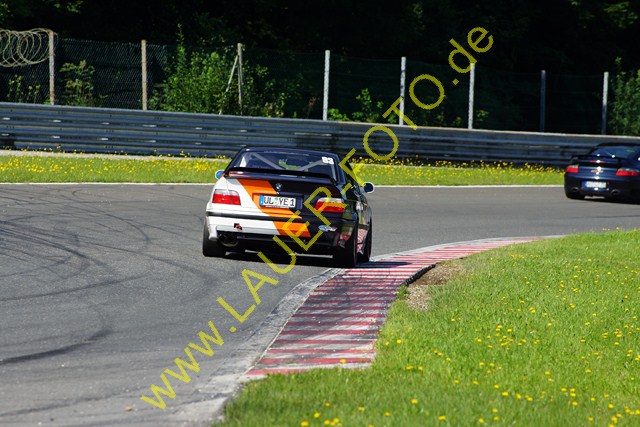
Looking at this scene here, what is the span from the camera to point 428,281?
12.3 m

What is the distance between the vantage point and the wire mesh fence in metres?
26.3

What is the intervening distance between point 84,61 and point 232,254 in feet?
46.2

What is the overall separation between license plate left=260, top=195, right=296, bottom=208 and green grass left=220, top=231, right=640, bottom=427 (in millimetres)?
1790

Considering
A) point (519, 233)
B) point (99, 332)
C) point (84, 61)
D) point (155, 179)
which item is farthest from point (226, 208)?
point (84, 61)

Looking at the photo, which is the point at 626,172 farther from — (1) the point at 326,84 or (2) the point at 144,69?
(2) the point at 144,69

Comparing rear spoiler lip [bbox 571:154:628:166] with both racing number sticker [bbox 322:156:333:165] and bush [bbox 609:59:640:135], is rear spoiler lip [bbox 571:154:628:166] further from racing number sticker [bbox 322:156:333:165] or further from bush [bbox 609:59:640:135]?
racing number sticker [bbox 322:156:333:165]

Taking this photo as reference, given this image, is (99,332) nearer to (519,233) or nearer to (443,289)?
(443,289)

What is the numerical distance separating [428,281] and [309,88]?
56.1 ft

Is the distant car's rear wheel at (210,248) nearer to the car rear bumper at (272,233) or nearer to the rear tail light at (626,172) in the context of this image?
the car rear bumper at (272,233)

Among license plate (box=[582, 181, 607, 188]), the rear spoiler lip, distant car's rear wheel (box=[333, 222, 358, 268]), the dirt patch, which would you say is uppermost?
the rear spoiler lip

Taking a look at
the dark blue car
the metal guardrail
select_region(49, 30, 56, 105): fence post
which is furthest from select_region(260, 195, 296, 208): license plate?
select_region(49, 30, 56, 105): fence post

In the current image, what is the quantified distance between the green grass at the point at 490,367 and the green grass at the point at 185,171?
10.3 meters

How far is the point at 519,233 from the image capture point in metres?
18.5

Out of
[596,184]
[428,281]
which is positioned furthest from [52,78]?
[428,281]
